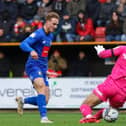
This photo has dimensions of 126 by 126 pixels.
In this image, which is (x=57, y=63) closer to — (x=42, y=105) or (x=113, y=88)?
(x=42, y=105)

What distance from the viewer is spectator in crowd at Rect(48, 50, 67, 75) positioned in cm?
2023

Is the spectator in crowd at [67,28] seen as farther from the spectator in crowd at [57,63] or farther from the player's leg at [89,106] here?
the player's leg at [89,106]

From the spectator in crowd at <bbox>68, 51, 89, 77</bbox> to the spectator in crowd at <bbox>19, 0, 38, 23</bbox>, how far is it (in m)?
2.10

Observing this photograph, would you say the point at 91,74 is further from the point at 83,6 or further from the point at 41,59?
the point at 41,59

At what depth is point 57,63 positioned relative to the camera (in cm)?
2039

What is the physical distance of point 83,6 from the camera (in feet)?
66.4

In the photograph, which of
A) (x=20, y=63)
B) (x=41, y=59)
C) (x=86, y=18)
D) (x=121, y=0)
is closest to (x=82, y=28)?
(x=86, y=18)

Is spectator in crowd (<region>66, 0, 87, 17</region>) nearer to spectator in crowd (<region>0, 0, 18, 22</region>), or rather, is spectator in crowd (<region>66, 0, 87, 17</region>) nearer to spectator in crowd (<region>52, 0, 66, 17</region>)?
spectator in crowd (<region>52, 0, 66, 17</region>)

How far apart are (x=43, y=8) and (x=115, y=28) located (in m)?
2.80

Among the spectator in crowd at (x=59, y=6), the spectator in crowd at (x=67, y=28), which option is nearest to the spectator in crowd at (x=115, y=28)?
the spectator in crowd at (x=67, y=28)

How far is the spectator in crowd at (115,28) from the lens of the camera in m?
19.2

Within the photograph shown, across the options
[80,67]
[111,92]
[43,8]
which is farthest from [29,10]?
[111,92]

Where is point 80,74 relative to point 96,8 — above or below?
below

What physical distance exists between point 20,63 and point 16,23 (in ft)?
6.96
